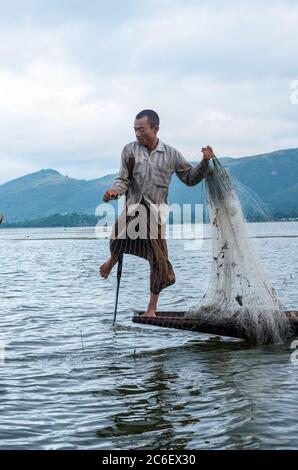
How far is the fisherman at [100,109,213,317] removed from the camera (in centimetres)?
816

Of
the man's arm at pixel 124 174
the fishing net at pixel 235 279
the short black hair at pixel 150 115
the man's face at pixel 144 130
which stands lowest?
the fishing net at pixel 235 279

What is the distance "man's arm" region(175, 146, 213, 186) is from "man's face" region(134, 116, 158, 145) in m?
0.45

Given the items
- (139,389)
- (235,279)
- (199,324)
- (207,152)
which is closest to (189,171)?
(207,152)

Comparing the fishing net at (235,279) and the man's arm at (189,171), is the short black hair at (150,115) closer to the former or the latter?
the man's arm at (189,171)

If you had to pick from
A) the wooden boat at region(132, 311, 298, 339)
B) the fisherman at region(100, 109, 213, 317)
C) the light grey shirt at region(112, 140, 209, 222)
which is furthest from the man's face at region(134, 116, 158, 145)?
the wooden boat at region(132, 311, 298, 339)

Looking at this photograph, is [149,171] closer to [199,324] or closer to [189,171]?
[189,171]

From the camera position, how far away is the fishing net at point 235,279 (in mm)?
8438

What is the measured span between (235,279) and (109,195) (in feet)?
6.42

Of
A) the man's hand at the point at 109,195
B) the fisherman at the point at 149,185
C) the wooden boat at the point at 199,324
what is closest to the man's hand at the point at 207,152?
the fisherman at the point at 149,185

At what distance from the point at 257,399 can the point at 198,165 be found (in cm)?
311

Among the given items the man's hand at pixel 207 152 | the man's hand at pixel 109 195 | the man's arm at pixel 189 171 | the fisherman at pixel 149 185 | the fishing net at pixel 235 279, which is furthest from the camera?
the fishing net at pixel 235 279

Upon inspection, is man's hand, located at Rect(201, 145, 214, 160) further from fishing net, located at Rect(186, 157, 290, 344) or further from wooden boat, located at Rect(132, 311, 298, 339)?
wooden boat, located at Rect(132, 311, 298, 339)

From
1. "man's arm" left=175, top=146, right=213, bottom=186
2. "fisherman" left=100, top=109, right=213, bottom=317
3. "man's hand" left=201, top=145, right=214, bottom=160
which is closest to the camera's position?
"man's hand" left=201, top=145, right=214, bottom=160

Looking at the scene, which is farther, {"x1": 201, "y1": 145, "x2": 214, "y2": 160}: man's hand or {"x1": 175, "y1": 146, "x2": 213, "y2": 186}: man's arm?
{"x1": 175, "y1": 146, "x2": 213, "y2": 186}: man's arm
